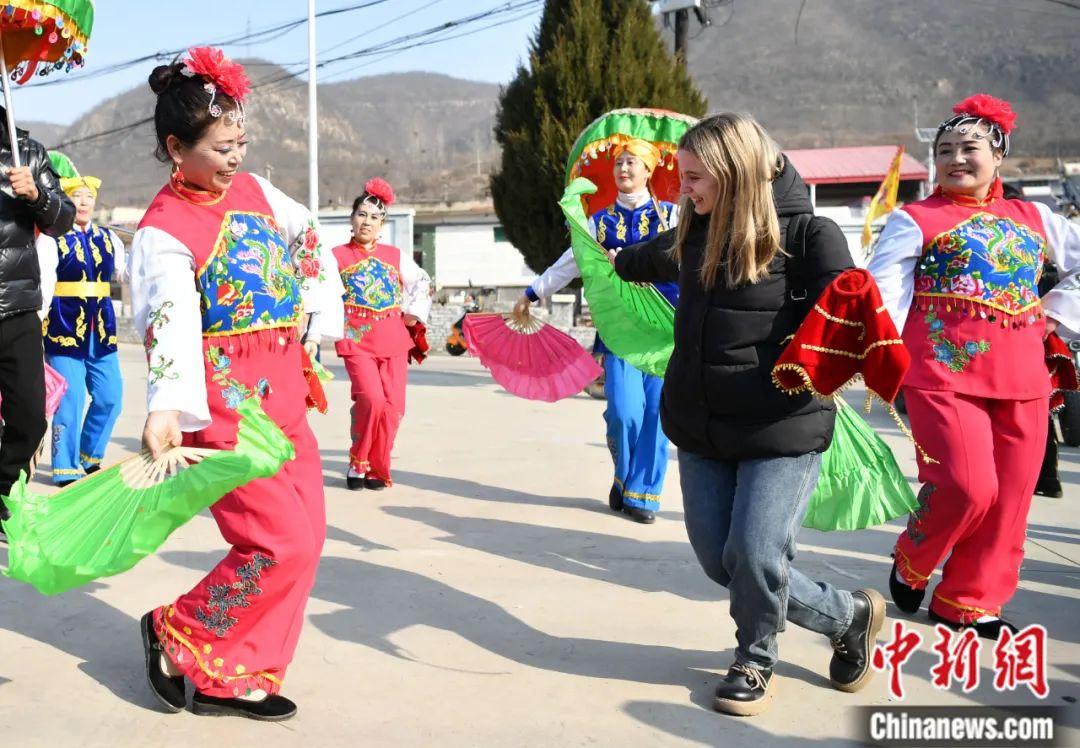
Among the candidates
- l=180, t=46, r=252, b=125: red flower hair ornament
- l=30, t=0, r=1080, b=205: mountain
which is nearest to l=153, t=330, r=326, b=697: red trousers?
l=180, t=46, r=252, b=125: red flower hair ornament

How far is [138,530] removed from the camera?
9.19 feet

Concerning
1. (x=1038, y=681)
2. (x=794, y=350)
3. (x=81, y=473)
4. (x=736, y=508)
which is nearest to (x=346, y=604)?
(x=736, y=508)

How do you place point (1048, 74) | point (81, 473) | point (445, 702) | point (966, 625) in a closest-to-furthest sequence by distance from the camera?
1. point (445, 702)
2. point (966, 625)
3. point (81, 473)
4. point (1048, 74)

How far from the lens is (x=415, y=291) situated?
7.30m

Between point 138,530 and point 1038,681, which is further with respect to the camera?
point 1038,681

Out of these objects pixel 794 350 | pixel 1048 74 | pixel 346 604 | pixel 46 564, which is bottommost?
pixel 346 604

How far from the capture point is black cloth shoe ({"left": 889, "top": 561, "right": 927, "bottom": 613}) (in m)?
4.17

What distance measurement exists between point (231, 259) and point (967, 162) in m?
2.75

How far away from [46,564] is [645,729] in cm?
177

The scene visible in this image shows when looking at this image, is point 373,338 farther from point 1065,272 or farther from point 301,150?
point 301,150

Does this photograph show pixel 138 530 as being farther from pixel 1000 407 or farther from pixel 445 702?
pixel 1000 407

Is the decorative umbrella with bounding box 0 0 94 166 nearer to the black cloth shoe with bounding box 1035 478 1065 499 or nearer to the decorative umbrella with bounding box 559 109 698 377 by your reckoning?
the decorative umbrella with bounding box 559 109 698 377

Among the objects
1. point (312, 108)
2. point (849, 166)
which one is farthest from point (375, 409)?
point (849, 166)

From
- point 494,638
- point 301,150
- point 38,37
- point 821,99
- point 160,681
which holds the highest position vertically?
point 821,99
